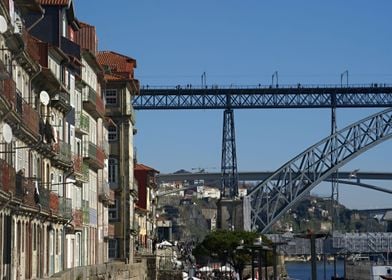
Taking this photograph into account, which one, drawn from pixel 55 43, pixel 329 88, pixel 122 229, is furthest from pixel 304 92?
pixel 55 43

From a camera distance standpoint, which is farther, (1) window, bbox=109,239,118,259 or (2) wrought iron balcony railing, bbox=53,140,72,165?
(1) window, bbox=109,239,118,259

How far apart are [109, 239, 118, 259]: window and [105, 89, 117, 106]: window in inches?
287

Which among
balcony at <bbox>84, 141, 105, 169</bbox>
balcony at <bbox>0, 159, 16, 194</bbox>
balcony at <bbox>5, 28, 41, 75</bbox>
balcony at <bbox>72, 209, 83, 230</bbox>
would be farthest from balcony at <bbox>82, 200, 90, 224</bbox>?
balcony at <bbox>0, 159, 16, 194</bbox>

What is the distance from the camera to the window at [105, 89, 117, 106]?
63.9 metres

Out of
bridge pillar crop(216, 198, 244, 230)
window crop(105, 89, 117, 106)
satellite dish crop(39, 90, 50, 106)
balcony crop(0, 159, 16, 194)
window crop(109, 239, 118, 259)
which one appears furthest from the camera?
bridge pillar crop(216, 198, 244, 230)

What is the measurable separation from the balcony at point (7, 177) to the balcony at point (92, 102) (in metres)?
21.1

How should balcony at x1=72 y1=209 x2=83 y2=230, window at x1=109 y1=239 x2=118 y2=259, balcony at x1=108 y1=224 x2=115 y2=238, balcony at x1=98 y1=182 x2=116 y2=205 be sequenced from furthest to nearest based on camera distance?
window at x1=109 y1=239 x2=118 y2=259 < balcony at x1=108 y1=224 x2=115 y2=238 < balcony at x1=98 y1=182 x2=116 y2=205 < balcony at x1=72 y1=209 x2=83 y2=230

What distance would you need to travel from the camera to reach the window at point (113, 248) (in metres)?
63.2

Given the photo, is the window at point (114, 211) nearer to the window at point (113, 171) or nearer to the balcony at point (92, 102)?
the window at point (113, 171)

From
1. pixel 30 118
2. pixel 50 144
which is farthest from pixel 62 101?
pixel 30 118

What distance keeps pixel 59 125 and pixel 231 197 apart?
7210 cm

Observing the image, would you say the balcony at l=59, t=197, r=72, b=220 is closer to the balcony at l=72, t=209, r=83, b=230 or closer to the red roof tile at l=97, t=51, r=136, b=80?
the balcony at l=72, t=209, r=83, b=230

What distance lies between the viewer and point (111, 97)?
64.5 metres

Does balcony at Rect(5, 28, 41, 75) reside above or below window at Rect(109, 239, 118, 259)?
above
